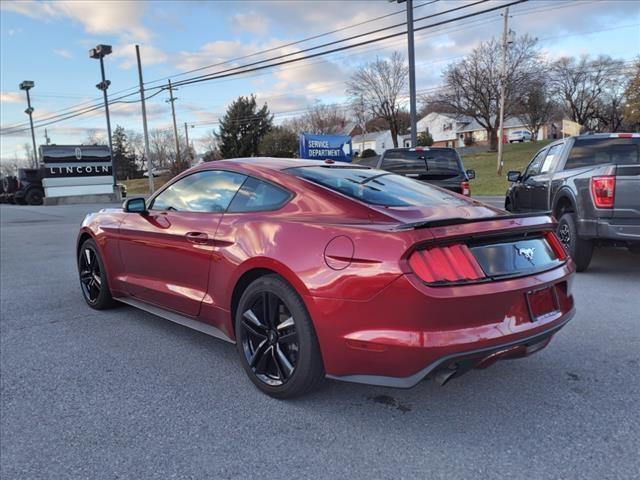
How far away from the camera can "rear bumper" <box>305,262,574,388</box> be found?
2.50m

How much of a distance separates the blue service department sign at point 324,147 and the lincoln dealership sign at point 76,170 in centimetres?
1590

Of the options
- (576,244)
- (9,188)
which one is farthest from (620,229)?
(9,188)

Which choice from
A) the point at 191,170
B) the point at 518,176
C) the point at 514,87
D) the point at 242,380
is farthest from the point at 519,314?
the point at 514,87

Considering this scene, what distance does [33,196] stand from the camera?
107ft

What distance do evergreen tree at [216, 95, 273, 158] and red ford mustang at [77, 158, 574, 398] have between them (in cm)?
5716

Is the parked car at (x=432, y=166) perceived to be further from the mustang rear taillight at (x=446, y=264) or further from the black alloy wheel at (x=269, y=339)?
the mustang rear taillight at (x=446, y=264)

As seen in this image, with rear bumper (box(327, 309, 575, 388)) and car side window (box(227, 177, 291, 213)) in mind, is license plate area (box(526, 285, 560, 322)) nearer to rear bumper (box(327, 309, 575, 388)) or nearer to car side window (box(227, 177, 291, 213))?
rear bumper (box(327, 309, 575, 388))

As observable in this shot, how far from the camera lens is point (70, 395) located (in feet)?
10.8

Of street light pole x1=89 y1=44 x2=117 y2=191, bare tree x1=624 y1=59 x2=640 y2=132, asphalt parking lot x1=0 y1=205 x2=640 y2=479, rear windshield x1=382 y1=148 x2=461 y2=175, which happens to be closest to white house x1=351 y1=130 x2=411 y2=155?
bare tree x1=624 y1=59 x2=640 y2=132

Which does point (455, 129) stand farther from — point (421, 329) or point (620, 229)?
→ point (421, 329)

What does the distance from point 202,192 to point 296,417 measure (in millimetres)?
1908

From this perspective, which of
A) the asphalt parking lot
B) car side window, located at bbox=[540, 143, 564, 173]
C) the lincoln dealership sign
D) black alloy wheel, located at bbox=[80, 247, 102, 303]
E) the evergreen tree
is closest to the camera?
the asphalt parking lot

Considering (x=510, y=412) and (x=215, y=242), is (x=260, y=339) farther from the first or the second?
(x=510, y=412)

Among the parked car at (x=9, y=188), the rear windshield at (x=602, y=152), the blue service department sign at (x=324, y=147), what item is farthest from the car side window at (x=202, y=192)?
→ the parked car at (x=9, y=188)
